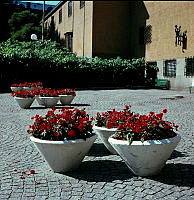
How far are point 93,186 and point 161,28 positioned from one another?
2355cm

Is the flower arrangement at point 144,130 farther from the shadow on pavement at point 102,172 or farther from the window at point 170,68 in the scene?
the window at point 170,68

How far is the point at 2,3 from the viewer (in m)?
48.3

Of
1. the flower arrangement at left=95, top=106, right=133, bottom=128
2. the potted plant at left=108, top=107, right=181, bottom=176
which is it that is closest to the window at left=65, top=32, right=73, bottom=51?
the flower arrangement at left=95, top=106, right=133, bottom=128

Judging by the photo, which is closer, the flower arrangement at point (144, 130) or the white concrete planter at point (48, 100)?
the flower arrangement at point (144, 130)

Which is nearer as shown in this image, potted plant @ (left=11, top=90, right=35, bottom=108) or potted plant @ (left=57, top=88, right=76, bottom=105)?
potted plant @ (left=11, top=90, right=35, bottom=108)

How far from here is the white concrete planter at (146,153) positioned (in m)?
4.33

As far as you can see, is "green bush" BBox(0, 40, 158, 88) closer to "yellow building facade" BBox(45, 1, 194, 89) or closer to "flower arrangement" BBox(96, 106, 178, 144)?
"yellow building facade" BBox(45, 1, 194, 89)

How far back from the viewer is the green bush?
894 inches

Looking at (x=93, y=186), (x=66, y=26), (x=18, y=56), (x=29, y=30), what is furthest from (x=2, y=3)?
(x=93, y=186)

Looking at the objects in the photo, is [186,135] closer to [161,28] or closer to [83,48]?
[161,28]

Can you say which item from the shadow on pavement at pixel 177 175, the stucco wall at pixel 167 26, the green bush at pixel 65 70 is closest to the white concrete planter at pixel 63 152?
the shadow on pavement at pixel 177 175

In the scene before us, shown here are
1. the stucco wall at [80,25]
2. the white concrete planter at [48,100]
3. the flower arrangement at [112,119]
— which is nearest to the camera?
the flower arrangement at [112,119]

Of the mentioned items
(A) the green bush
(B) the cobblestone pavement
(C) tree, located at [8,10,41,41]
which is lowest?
(B) the cobblestone pavement

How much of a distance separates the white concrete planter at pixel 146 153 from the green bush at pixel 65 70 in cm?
1933
